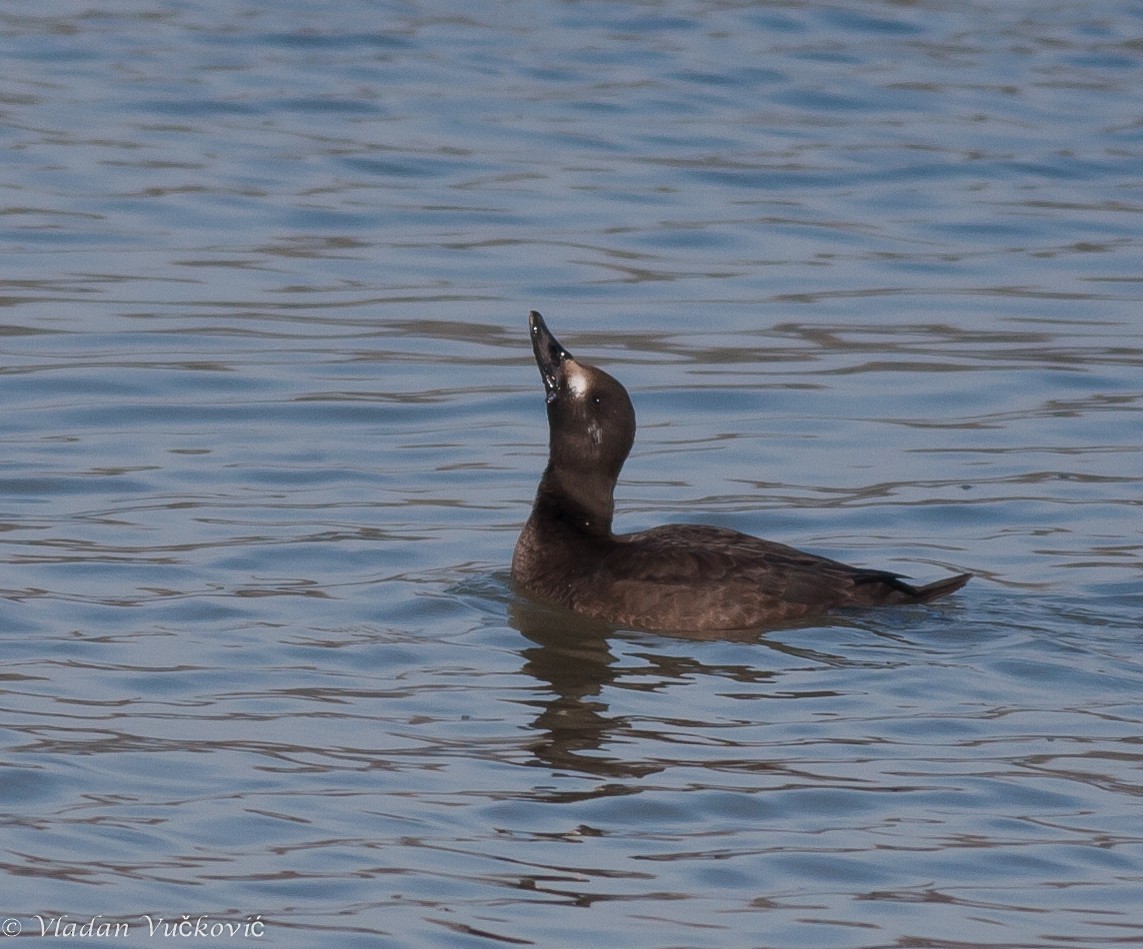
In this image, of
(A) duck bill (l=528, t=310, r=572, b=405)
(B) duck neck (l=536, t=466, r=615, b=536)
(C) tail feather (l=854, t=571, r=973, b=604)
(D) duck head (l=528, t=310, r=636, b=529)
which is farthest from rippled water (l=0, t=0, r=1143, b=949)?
(A) duck bill (l=528, t=310, r=572, b=405)

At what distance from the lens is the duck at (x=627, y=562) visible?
8898 mm

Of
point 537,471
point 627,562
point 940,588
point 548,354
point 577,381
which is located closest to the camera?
point 940,588

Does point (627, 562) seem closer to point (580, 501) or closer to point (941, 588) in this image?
point (580, 501)

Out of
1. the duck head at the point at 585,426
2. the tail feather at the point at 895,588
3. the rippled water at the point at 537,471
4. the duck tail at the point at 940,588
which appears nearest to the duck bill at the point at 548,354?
the duck head at the point at 585,426

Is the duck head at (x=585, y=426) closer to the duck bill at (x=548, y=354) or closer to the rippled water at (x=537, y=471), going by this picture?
the duck bill at (x=548, y=354)

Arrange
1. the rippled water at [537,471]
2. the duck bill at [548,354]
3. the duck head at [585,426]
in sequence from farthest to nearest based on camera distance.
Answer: the duck bill at [548,354] → the duck head at [585,426] → the rippled water at [537,471]

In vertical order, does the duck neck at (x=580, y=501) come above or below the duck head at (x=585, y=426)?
below

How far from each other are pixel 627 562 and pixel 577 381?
98 cm

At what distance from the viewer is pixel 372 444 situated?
11805 millimetres

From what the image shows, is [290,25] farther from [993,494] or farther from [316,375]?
[993,494]

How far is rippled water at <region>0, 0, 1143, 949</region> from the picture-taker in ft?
21.0

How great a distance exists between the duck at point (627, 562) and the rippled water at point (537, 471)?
160 mm

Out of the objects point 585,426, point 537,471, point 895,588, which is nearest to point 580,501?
point 585,426

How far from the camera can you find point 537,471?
37.6 feet
